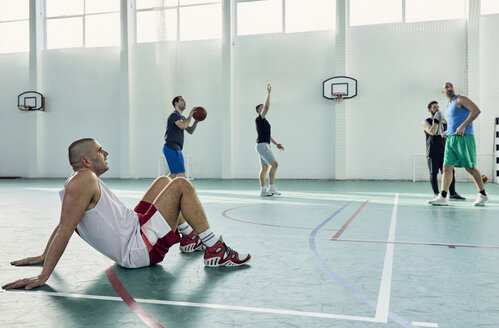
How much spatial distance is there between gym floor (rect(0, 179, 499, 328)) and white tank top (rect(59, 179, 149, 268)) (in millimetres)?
142

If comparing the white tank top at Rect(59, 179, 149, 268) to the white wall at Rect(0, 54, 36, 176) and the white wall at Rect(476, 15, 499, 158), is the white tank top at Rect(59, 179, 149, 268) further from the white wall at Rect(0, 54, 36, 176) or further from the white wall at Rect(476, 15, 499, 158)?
the white wall at Rect(0, 54, 36, 176)

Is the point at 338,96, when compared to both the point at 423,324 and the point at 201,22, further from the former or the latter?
the point at 423,324

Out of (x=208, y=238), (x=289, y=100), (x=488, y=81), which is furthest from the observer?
(x=289, y=100)

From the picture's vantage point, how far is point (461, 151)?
5793mm

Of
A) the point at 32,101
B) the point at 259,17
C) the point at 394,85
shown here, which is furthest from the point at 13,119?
the point at 394,85

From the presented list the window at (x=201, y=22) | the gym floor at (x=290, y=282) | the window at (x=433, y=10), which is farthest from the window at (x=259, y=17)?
the gym floor at (x=290, y=282)

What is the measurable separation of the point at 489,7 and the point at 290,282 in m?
13.1

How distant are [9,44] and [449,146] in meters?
17.2

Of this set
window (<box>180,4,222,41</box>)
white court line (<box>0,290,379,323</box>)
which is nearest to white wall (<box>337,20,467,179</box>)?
window (<box>180,4,222,41</box>)

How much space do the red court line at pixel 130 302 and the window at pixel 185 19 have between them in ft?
41.6

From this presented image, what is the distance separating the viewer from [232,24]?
45.6 ft

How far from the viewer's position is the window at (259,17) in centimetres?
1367

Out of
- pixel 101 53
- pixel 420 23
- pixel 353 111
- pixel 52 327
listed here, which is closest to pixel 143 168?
pixel 101 53

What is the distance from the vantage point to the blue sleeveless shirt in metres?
5.87
